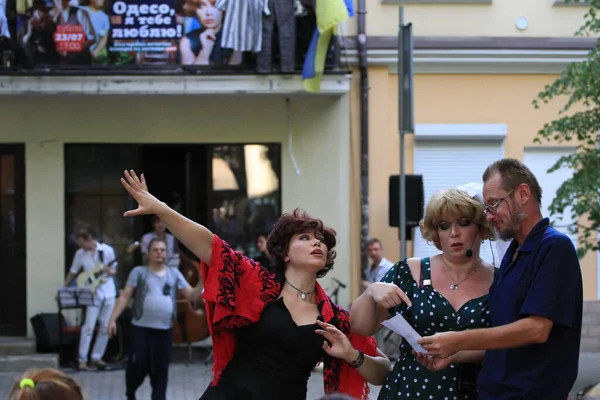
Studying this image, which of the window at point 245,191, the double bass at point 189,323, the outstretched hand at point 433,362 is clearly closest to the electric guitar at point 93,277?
the double bass at point 189,323

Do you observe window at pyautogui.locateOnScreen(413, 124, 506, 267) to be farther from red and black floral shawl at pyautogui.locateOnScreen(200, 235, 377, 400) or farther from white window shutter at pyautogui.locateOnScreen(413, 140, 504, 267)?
red and black floral shawl at pyautogui.locateOnScreen(200, 235, 377, 400)

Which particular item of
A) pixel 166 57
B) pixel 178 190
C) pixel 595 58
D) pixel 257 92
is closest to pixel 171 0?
pixel 166 57

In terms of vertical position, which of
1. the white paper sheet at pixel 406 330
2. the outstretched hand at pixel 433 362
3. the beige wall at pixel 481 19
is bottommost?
the outstretched hand at pixel 433 362

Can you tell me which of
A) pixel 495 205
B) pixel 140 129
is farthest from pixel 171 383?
pixel 495 205

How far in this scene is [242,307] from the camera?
188 inches

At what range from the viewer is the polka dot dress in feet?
14.8

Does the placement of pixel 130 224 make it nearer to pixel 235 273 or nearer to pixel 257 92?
pixel 257 92

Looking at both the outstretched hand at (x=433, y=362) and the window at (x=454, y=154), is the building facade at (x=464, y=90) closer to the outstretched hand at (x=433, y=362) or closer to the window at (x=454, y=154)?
the window at (x=454, y=154)

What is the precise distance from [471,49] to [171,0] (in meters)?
4.45

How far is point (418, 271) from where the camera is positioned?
4.71 m

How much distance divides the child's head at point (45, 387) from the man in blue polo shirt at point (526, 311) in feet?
5.12

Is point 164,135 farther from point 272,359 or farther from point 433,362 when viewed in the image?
point 433,362

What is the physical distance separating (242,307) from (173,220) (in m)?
0.55

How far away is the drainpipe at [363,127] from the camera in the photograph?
14844 mm
